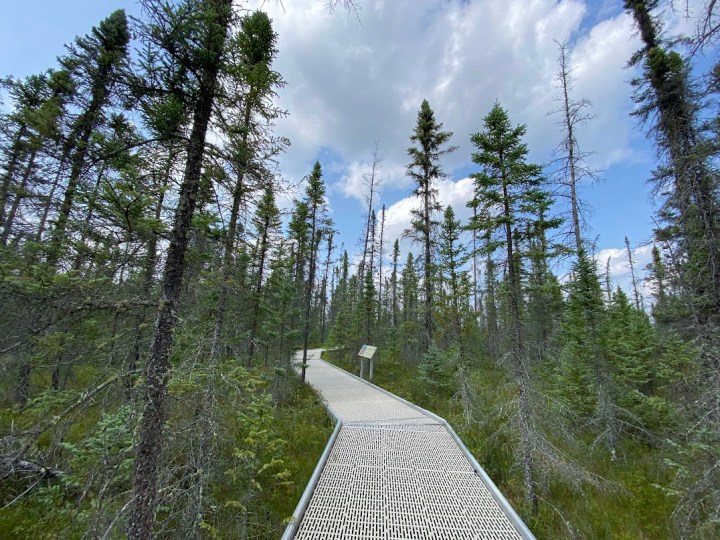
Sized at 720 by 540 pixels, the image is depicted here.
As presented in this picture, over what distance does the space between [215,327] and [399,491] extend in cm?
425

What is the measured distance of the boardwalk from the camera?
4156 millimetres

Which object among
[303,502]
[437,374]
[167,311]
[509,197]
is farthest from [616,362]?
[167,311]

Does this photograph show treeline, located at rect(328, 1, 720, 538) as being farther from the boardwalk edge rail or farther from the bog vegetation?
the boardwalk edge rail

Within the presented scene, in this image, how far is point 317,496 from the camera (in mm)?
4879

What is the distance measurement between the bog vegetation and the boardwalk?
0.66 metres

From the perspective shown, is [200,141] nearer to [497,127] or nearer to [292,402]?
[497,127]

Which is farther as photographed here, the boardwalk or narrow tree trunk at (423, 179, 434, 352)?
narrow tree trunk at (423, 179, 434, 352)

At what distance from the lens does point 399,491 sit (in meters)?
5.07

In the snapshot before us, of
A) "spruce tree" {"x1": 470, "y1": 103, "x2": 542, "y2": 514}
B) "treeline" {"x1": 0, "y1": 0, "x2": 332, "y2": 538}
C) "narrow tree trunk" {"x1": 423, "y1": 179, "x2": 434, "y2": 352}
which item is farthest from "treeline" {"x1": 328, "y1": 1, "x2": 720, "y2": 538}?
"treeline" {"x1": 0, "y1": 0, "x2": 332, "y2": 538}

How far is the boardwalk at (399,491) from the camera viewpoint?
4.16 m

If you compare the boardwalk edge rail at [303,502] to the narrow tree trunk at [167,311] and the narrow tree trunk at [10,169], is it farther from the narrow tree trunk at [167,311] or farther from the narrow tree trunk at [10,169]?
the narrow tree trunk at [10,169]

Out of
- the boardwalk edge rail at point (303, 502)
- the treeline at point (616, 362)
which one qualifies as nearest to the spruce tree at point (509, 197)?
the treeline at point (616, 362)

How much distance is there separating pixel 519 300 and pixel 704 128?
472 cm

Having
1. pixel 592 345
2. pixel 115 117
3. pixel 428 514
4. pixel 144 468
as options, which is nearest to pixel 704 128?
pixel 592 345
